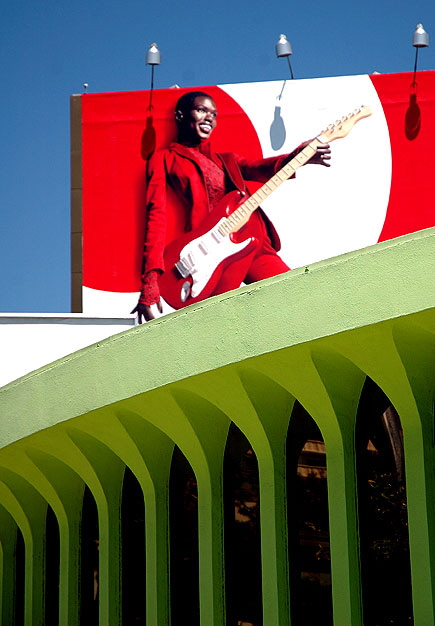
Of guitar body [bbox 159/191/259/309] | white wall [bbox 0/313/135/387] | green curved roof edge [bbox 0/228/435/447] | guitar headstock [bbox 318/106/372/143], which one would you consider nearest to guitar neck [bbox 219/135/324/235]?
guitar body [bbox 159/191/259/309]

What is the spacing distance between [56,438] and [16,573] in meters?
2.91

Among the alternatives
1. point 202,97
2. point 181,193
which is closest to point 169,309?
point 181,193

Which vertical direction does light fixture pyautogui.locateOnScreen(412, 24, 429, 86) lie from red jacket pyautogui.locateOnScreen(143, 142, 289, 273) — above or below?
above

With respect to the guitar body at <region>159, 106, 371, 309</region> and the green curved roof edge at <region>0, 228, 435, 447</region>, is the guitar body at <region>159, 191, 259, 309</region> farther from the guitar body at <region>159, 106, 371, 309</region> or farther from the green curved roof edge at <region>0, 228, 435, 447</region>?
the green curved roof edge at <region>0, 228, 435, 447</region>

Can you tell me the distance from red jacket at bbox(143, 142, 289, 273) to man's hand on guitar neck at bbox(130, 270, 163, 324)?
0.24 metres

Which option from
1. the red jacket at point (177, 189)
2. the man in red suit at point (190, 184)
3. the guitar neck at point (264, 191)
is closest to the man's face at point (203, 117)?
the man in red suit at point (190, 184)

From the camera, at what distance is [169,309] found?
2694 centimetres

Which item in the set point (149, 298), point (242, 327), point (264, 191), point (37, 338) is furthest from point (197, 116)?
point (242, 327)

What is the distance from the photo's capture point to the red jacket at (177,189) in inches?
1065

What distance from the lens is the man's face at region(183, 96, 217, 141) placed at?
2716 cm

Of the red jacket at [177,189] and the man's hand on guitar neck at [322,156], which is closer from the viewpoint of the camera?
the man's hand on guitar neck at [322,156]

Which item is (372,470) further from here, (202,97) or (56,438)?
(202,97)

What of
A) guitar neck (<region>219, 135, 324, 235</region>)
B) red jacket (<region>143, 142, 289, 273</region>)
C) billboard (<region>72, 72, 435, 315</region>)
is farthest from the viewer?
red jacket (<region>143, 142, 289, 273</region>)

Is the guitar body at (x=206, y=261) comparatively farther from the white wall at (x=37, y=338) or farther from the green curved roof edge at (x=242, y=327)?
the green curved roof edge at (x=242, y=327)
